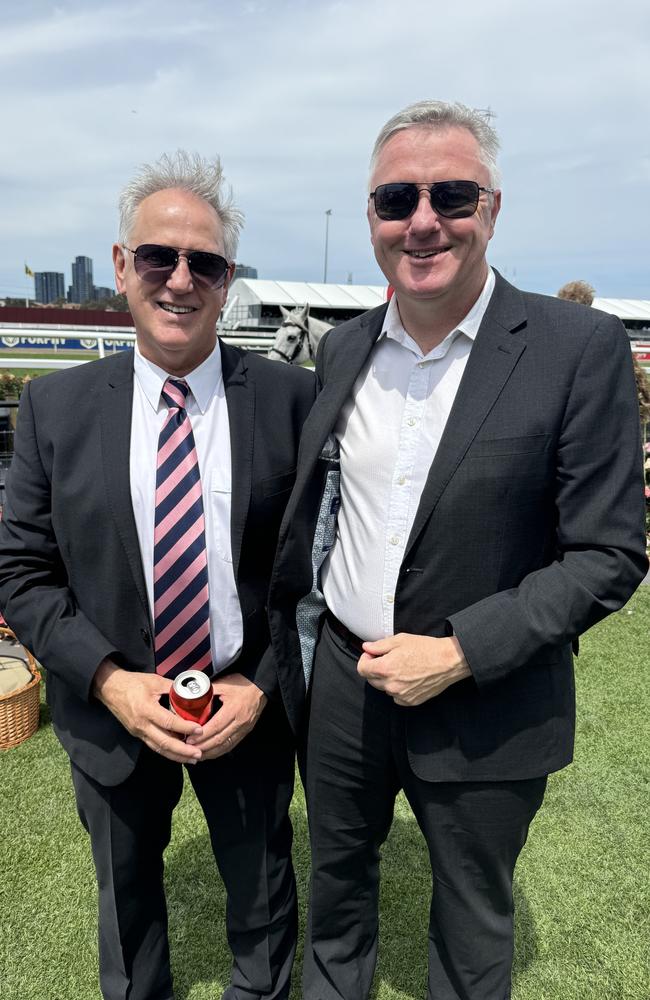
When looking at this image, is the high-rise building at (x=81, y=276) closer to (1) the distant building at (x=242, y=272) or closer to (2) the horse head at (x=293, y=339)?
(1) the distant building at (x=242, y=272)

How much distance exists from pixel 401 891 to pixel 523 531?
198 centimetres

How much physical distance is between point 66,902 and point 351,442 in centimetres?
230

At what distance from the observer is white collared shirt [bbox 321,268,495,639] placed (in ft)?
5.46

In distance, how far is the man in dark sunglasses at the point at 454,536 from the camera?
150 centimetres

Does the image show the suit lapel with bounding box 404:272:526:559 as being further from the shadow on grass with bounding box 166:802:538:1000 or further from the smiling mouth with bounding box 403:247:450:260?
the shadow on grass with bounding box 166:802:538:1000

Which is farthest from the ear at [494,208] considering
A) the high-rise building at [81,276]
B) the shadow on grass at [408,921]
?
the high-rise building at [81,276]

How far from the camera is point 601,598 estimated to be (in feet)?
4.93

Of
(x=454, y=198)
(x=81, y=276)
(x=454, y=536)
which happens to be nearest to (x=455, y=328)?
(x=454, y=198)

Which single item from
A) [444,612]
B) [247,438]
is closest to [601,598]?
[444,612]

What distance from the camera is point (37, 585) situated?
1.80 metres

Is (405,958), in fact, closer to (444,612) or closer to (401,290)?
(444,612)

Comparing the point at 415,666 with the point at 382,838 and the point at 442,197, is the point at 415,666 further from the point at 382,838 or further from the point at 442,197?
the point at 442,197

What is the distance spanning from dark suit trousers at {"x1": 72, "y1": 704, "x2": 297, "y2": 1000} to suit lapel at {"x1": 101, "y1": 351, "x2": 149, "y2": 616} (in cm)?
55

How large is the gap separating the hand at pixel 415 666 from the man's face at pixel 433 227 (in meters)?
0.83
